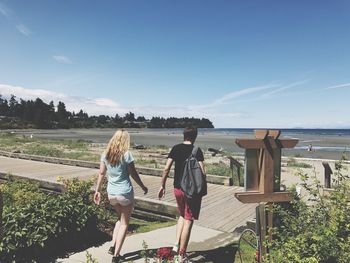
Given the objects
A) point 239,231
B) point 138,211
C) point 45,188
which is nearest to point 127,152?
point 239,231

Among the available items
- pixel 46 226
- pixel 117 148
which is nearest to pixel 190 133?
pixel 117 148

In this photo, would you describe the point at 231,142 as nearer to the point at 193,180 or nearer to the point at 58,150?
the point at 58,150

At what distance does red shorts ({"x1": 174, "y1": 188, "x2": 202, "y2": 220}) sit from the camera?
16.6 feet

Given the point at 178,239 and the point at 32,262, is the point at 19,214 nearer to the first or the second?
the point at 32,262

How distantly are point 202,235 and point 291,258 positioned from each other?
3238 millimetres

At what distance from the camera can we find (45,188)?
10.8m

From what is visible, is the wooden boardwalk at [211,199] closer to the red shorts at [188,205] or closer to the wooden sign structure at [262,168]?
the red shorts at [188,205]

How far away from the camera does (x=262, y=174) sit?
4293mm

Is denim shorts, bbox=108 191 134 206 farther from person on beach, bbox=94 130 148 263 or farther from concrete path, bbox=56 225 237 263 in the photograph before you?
concrete path, bbox=56 225 237 263

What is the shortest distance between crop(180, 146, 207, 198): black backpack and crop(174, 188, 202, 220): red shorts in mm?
137

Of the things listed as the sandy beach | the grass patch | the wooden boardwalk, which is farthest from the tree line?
the wooden boardwalk

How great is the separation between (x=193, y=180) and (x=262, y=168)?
1.05 meters

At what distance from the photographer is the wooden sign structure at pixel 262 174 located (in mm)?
4254

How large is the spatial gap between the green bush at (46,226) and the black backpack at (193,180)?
203cm
